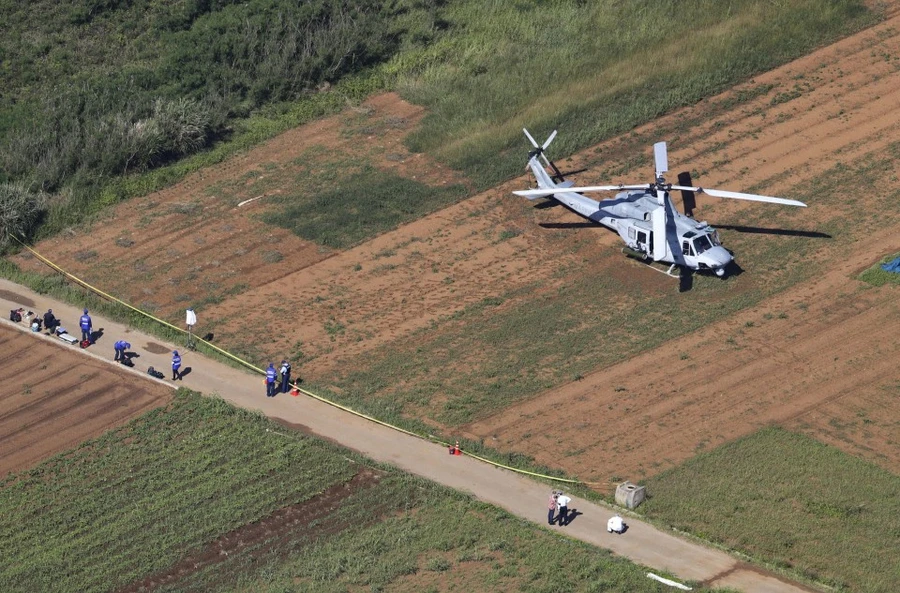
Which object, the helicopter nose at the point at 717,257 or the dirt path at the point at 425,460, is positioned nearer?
the dirt path at the point at 425,460

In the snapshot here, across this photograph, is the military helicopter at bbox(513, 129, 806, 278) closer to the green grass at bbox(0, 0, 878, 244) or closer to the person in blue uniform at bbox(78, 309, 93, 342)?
the green grass at bbox(0, 0, 878, 244)

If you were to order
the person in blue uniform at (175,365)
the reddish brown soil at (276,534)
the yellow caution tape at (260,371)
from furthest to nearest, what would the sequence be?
the person in blue uniform at (175,365), the yellow caution tape at (260,371), the reddish brown soil at (276,534)

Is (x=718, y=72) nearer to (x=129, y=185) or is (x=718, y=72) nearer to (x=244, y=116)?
(x=244, y=116)

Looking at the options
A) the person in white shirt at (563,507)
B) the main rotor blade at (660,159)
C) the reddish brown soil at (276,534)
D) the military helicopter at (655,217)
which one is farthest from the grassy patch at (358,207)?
the person in white shirt at (563,507)

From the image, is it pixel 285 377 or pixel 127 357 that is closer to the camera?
pixel 285 377

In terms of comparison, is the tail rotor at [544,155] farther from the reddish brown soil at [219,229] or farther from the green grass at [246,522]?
the green grass at [246,522]

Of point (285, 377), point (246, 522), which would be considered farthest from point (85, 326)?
point (246, 522)

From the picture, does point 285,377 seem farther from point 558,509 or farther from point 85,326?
point 558,509
